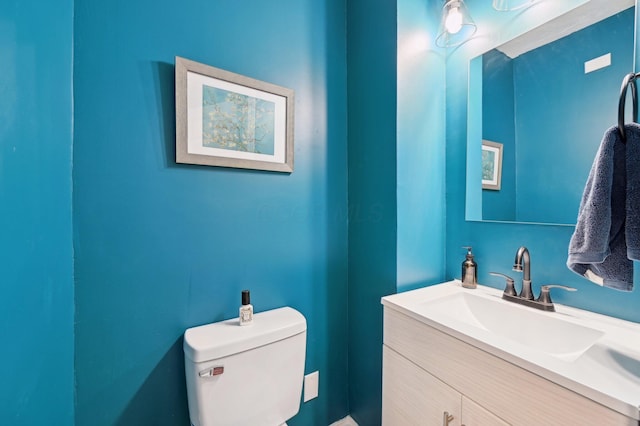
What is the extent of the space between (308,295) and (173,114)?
0.91 meters

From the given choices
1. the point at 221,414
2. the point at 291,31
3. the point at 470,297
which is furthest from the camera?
the point at 291,31

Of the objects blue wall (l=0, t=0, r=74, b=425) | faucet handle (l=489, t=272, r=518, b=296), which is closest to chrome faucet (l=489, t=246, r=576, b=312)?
faucet handle (l=489, t=272, r=518, b=296)

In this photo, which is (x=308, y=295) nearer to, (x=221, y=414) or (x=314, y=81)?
(x=221, y=414)

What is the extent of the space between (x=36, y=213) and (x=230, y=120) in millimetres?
610

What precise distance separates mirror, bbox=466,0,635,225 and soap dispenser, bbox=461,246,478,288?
193 millimetres

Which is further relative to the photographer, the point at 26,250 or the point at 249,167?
the point at 249,167

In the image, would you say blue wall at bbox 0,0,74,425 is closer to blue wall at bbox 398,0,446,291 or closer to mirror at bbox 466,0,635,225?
blue wall at bbox 398,0,446,291

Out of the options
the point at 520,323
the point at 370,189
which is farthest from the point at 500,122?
the point at 520,323

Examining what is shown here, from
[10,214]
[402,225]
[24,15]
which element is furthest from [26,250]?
[402,225]

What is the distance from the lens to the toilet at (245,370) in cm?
78

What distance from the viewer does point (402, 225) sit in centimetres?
108

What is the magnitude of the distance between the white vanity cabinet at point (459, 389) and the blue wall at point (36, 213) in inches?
38.3

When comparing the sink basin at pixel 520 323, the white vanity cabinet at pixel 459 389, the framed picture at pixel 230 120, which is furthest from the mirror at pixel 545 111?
the framed picture at pixel 230 120

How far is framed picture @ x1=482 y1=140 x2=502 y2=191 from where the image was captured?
1.07 metres
